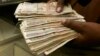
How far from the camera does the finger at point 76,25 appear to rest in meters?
0.59

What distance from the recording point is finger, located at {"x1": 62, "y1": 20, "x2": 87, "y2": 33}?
59cm

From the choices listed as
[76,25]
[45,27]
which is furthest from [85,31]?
[45,27]

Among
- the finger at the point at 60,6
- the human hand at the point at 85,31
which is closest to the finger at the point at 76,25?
the human hand at the point at 85,31

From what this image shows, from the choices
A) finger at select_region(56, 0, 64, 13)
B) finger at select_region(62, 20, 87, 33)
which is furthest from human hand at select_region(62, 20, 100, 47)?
finger at select_region(56, 0, 64, 13)

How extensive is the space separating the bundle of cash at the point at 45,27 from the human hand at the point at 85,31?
0.02 metres

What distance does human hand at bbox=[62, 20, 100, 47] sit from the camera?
574mm

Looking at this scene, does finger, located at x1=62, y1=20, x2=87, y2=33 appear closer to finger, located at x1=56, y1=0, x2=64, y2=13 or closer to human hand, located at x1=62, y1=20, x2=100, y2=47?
human hand, located at x1=62, y1=20, x2=100, y2=47

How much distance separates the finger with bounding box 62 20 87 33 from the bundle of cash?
1 cm

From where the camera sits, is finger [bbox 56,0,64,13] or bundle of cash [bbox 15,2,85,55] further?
finger [bbox 56,0,64,13]

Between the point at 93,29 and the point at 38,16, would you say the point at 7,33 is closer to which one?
the point at 38,16

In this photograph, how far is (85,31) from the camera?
59 centimetres

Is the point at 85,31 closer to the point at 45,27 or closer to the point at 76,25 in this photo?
the point at 76,25

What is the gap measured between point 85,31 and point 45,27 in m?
0.15

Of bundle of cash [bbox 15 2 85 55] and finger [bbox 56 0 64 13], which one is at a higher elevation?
finger [bbox 56 0 64 13]
